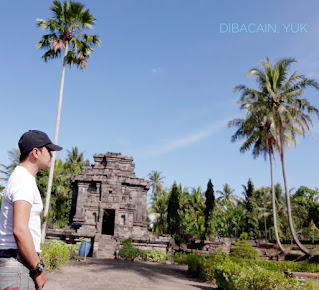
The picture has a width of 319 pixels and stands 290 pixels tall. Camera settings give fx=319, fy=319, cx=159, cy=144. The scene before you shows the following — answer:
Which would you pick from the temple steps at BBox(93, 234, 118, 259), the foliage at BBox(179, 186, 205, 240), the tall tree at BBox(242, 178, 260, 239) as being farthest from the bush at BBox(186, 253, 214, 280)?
the tall tree at BBox(242, 178, 260, 239)

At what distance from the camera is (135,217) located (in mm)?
30234

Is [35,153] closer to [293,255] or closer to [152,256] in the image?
[152,256]

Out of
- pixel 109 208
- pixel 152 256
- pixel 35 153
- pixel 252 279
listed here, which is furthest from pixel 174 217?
pixel 35 153

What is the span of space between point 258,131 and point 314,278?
17.9m

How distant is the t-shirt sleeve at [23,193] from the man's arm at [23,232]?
0.10 feet

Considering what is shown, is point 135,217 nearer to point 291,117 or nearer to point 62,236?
point 62,236

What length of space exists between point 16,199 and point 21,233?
0.85ft

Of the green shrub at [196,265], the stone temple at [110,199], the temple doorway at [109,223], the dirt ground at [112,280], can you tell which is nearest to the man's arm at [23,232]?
the dirt ground at [112,280]

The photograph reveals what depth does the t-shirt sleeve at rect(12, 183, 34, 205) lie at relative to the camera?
2404 mm

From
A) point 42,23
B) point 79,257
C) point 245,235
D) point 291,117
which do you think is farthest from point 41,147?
point 245,235

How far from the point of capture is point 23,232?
2.30 m

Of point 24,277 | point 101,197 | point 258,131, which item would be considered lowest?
point 24,277

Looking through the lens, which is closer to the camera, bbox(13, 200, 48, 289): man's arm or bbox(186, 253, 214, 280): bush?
bbox(13, 200, 48, 289): man's arm

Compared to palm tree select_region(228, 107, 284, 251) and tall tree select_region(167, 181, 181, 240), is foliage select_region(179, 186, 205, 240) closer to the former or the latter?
tall tree select_region(167, 181, 181, 240)
